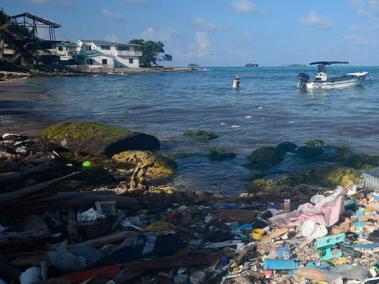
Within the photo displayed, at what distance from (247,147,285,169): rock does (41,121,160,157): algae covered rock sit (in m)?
3.98

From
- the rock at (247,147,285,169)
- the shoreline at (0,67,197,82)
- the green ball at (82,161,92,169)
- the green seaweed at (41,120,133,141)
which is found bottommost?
the rock at (247,147,285,169)

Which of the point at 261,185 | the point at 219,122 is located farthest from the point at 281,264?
the point at 219,122

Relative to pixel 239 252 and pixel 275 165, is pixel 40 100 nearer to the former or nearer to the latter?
pixel 275 165

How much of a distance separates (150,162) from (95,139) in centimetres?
257

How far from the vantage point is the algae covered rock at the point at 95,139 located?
43.4 ft

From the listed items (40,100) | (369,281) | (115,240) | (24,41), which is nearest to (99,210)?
(115,240)

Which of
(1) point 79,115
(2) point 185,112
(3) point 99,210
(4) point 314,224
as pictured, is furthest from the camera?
(2) point 185,112

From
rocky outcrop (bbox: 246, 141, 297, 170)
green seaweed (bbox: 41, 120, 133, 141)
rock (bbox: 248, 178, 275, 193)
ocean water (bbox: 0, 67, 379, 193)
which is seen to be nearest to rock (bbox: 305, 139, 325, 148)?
ocean water (bbox: 0, 67, 379, 193)

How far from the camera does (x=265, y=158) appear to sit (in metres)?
13.1

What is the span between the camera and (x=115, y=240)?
5750 millimetres

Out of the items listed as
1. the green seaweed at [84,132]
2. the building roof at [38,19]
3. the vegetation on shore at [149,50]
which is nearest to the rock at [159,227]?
the green seaweed at [84,132]

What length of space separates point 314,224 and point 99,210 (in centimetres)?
352

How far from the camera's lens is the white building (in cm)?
9006

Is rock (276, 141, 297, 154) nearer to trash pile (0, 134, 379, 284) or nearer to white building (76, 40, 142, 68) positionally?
Result: trash pile (0, 134, 379, 284)
